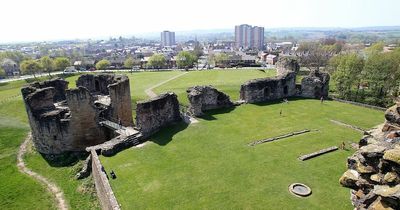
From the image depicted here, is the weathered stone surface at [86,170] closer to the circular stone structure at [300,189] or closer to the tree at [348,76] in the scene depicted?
the circular stone structure at [300,189]

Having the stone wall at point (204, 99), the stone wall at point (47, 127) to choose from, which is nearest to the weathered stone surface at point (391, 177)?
the stone wall at point (204, 99)

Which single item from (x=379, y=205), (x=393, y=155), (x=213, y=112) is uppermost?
(x=393, y=155)

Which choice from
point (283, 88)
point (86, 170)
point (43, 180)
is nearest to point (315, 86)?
point (283, 88)

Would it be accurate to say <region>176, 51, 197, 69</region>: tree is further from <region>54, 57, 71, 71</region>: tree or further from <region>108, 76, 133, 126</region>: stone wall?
<region>108, 76, 133, 126</region>: stone wall

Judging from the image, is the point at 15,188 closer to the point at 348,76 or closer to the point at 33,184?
the point at 33,184

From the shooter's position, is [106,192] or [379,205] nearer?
[379,205]

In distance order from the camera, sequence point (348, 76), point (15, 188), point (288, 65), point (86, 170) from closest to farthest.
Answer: point (15, 188) < point (86, 170) < point (288, 65) < point (348, 76)
